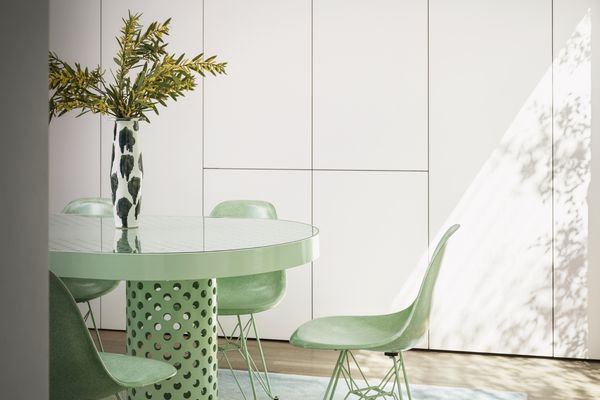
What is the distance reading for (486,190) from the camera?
509cm

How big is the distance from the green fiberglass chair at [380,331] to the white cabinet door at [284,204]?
79.3 inches

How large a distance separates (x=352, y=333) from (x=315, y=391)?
1212 mm

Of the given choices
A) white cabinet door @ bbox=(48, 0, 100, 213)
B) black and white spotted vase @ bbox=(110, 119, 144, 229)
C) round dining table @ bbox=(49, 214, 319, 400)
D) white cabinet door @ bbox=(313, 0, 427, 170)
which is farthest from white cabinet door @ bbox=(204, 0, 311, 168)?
black and white spotted vase @ bbox=(110, 119, 144, 229)

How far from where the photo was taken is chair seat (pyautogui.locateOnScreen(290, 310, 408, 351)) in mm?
2939

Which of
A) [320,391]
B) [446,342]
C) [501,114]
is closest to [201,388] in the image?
[320,391]

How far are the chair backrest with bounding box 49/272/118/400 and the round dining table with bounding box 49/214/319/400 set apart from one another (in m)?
0.30

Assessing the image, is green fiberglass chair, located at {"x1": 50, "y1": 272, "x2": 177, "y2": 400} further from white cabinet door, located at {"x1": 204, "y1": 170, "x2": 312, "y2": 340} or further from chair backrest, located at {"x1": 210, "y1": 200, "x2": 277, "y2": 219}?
white cabinet door, located at {"x1": 204, "y1": 170, "x2": 312, "y2": 340}

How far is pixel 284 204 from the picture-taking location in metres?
5.48

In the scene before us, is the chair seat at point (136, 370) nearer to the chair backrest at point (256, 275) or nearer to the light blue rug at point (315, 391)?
the chair backrest at point (256, 275)

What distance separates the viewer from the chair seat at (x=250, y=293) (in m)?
3.80

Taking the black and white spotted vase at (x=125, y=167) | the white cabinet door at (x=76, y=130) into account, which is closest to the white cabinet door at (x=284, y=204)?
the white cabinet door at (x=76, y=130)

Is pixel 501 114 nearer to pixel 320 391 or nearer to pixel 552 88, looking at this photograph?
pixel 552 88

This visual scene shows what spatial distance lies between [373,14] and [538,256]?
1963mm

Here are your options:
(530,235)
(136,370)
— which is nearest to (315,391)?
(530,235)
